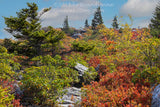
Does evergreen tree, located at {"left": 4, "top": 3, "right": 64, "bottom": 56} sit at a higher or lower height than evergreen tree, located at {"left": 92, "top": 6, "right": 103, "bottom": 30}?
lower

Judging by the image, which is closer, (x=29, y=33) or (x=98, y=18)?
(x=29, y=33)

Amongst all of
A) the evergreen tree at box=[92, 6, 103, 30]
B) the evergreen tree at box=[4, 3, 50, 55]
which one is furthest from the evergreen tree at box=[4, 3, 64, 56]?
the evergreen tree at box=[92, 6, 103, 30]

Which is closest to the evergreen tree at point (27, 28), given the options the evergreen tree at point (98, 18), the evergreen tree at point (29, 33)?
the evergreen tree at point (29, 33)

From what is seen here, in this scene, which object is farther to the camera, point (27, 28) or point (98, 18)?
point (98, 18)

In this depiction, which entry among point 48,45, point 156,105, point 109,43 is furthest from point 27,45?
point 156,105

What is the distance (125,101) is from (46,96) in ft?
11.8

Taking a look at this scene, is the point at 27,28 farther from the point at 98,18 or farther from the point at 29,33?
the point at 98,18

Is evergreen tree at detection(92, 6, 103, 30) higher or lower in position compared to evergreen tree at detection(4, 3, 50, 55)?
higher

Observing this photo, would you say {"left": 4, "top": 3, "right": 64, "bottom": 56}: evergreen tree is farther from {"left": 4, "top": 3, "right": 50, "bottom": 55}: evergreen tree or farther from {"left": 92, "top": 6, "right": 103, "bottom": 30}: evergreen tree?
{"left": 92, "top": 6, "right": 103, "bottom": 30}: evergreen tree

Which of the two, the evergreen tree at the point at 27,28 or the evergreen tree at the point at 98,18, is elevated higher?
the evergreen tree at the point at 98,18

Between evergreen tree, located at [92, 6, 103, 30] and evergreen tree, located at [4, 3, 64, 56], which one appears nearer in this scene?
evergreen tree, located at [4, 3, 64, 56]

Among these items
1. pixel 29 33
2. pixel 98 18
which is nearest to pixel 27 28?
pixel 29 33

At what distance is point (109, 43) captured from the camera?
19.5m

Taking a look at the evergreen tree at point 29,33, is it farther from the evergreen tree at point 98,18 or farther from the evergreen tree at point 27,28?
the evergreen tree at point 98,18
